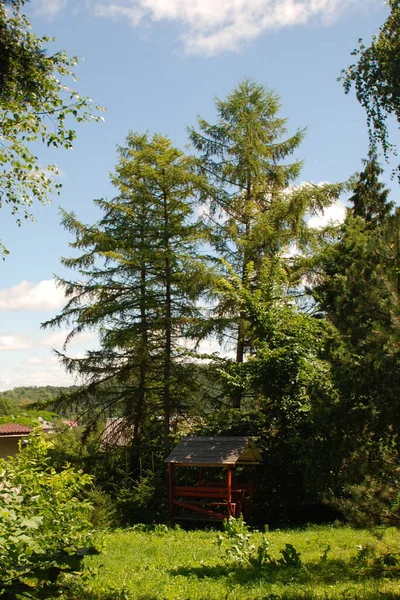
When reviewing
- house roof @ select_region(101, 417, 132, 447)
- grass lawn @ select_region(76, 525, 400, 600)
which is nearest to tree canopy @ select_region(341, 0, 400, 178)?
grass lawn @ select_region(76, 525, 400, 600)

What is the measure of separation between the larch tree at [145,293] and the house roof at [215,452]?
394cm

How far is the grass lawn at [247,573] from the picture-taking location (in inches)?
240

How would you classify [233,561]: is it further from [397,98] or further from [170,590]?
[397,98]

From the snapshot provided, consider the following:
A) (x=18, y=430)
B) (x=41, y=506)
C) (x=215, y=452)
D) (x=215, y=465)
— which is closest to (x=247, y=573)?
(x=41, y=506)

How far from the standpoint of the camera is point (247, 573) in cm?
704

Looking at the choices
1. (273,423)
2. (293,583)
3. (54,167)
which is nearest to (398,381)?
(293,583)

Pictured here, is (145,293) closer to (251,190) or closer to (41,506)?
(251,190)

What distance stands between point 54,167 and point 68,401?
11.1m

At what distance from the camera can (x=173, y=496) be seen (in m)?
15.0

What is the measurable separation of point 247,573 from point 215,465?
22.6 ft

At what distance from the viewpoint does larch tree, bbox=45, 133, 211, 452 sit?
19219 mm

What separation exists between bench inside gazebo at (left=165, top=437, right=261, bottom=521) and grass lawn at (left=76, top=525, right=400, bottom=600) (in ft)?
11.9

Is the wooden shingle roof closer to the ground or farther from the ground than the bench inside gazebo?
farther from the ground

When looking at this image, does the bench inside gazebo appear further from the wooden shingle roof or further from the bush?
the bush
